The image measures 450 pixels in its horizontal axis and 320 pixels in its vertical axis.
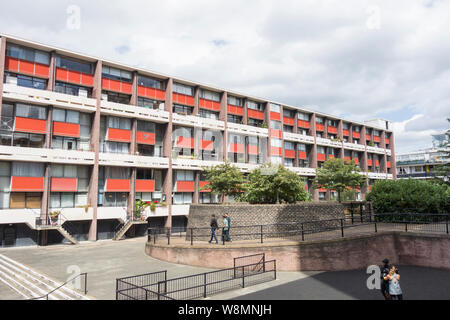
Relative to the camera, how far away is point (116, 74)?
113 ft

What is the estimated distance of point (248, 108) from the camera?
4562 centimetres

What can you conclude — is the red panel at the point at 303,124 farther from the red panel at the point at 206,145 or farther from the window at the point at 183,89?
the window at the point at 183,89

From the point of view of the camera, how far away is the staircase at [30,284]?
12.7 metres

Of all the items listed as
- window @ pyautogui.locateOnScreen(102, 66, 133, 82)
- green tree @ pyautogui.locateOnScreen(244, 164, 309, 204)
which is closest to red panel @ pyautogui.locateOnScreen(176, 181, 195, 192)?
window @ pyautogui.locateOnScreen(102, 66, 133, 82)

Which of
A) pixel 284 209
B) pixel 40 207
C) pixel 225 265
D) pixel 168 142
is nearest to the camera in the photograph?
pixel 225 265

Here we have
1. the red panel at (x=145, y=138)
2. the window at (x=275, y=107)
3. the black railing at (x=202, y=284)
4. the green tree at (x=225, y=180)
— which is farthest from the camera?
the window at (x=275, y=107)

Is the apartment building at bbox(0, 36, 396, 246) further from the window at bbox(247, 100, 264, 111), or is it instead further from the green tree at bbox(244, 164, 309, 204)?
the green tree at bbox(244, 164, 309, 204)

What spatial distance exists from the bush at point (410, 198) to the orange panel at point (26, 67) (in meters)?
33.3

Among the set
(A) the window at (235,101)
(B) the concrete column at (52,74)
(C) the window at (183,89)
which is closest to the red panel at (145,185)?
(C) the window at (183,89)

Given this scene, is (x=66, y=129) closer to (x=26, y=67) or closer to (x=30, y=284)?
(x=26, y=67)

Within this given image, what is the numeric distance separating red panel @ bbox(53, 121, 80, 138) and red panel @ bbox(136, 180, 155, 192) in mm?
8000

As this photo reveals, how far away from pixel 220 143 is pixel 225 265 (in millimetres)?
25697

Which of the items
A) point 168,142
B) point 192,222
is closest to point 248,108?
point 168,142
